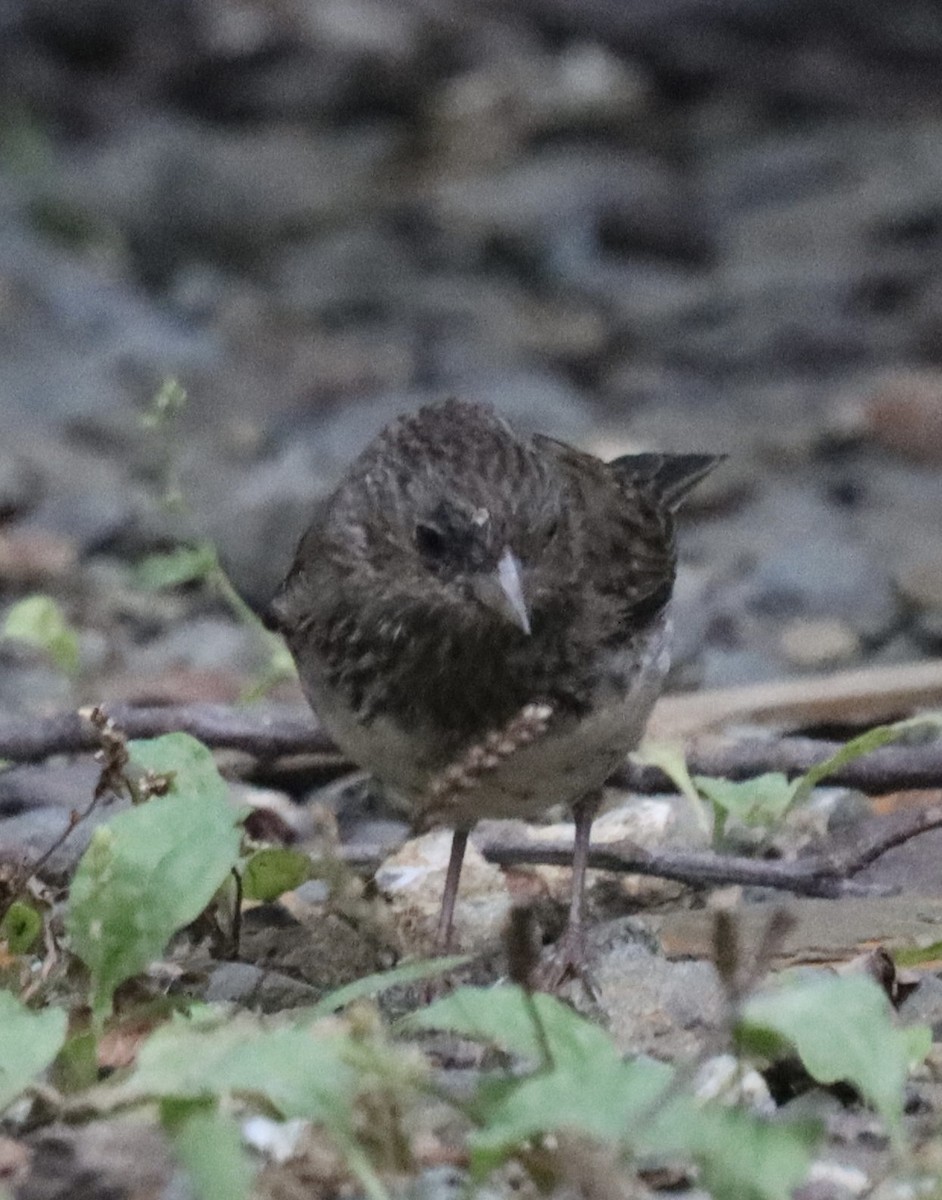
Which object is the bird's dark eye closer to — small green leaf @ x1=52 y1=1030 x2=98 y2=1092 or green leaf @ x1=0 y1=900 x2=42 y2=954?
green leaf @ x1=0 y1=900 x2=42 y2=954

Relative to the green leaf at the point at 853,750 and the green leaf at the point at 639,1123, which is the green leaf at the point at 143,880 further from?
the green leaf at the point at 853,750

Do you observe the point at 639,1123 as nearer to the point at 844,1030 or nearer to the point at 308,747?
the point at 844,1030

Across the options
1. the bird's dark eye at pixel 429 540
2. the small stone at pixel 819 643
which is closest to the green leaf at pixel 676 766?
the bird's dark eye at pixel 429 540

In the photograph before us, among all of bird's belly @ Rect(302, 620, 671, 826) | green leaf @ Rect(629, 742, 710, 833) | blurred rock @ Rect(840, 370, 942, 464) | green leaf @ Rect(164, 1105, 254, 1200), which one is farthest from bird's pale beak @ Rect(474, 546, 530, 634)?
blurred rock @ Rect(840, 370, 942, 464)

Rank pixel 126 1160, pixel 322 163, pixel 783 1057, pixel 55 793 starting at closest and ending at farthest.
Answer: pixel 126 1160 < pixel 783 1057 < pixel 55 793 < pixel 322 163

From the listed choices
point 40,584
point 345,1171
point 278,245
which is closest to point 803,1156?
point 345,1171

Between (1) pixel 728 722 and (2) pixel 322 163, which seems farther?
(2) pixel 322 163

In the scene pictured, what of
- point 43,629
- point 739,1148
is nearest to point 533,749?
point 739,1148

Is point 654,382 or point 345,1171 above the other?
point 345,1171

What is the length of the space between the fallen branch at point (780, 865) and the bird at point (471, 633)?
94 mm

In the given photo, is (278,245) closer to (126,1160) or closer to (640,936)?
(640,936)

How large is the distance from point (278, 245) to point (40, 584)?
467cm

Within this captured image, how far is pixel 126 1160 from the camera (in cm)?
295

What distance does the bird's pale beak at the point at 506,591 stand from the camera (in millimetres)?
4211
